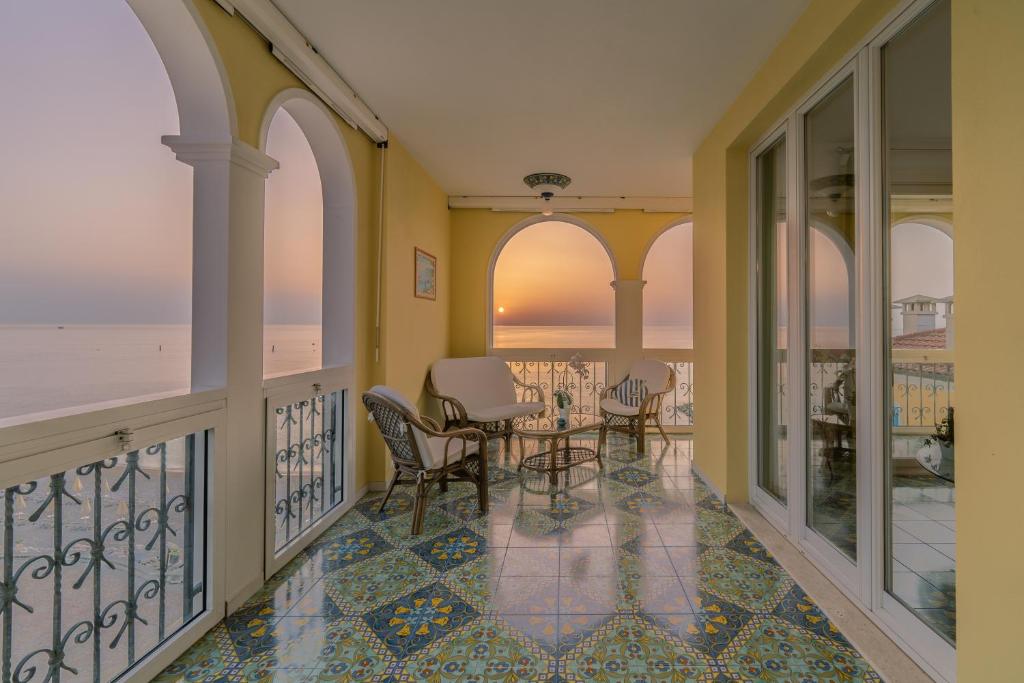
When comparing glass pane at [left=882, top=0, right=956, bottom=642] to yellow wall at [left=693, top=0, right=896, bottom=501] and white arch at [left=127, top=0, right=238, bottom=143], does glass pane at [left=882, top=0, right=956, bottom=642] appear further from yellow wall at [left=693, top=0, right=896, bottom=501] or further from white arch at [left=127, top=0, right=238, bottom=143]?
white arch at [left=127, top=0, right=238, bottom=143]

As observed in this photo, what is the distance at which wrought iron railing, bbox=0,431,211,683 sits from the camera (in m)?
1.33

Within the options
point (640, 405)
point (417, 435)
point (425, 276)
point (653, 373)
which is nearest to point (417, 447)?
point (417, 435)

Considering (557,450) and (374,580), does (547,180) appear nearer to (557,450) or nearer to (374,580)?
(557,450)

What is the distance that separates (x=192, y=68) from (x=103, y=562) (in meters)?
1.96

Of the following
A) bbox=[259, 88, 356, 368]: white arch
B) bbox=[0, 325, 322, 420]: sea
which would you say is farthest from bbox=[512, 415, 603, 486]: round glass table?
bbox=[0, 325, 322, 420]: sea

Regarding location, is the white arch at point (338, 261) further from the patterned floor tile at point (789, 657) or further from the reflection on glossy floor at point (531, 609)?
the patterned floor tile at point (789, 657)

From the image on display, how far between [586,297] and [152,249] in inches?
180

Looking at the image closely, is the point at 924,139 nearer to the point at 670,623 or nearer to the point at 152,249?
the point at 670,623

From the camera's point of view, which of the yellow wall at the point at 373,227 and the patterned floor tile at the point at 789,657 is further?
the yellow wall at the point at 373,227

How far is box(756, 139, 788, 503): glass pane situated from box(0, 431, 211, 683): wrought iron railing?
123 inches

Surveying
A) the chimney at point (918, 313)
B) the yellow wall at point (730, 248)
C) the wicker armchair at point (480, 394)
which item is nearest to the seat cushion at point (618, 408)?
the wicker armchair at point (480, 394)

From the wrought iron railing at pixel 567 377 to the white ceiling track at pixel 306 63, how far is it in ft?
10.9

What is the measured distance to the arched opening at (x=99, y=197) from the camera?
1.35 m

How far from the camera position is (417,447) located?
273 cm
